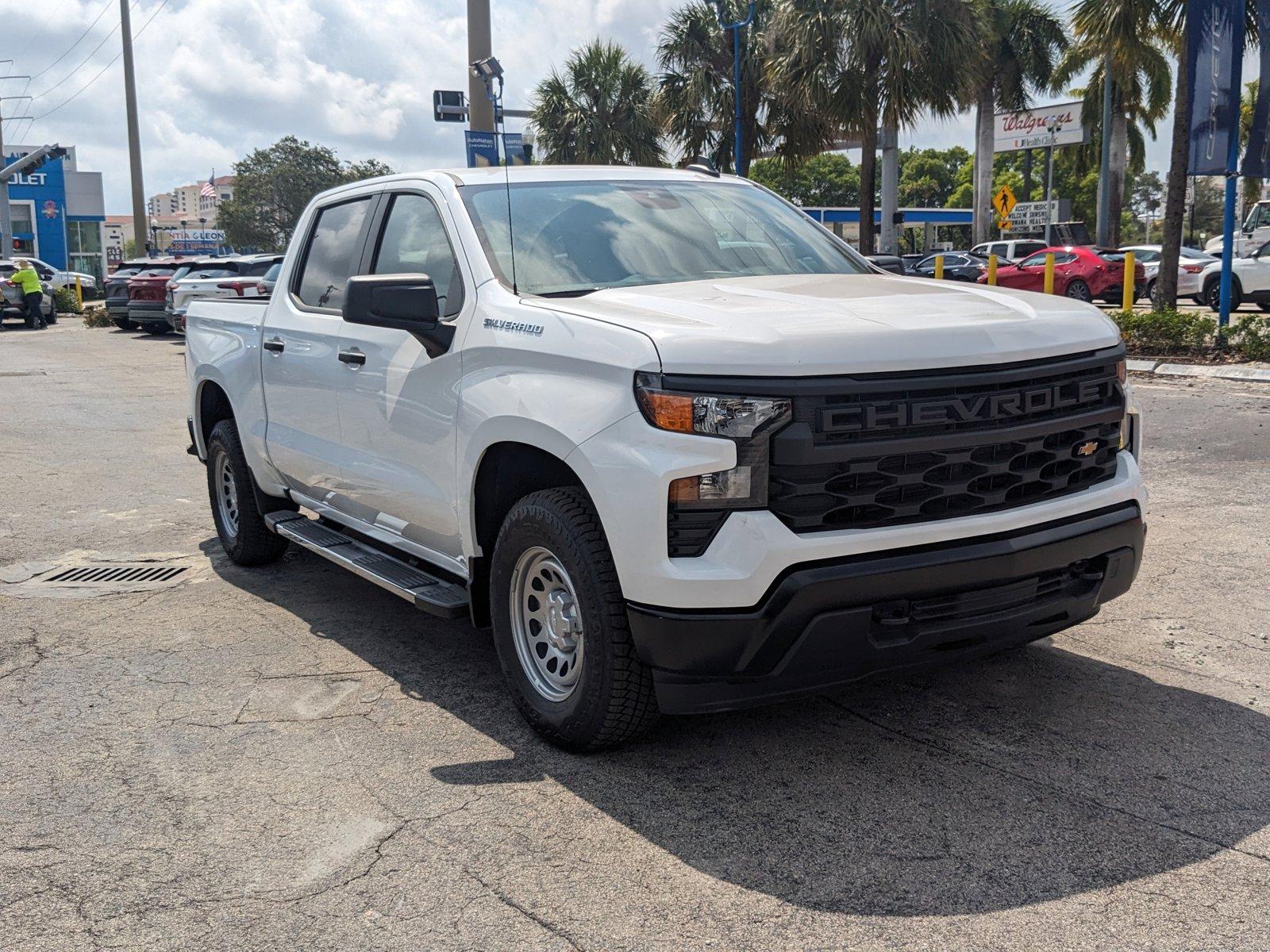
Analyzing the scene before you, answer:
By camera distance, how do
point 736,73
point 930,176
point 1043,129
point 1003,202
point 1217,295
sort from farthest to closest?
point 930,176 → point 1043,129 → point 1003,202 → point 736,73 → point 1217,295

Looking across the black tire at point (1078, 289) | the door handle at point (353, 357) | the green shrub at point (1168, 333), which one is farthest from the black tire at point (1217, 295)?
the door handle at point (353, 357)

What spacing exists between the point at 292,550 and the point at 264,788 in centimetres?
338

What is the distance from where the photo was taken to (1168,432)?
33.2ft

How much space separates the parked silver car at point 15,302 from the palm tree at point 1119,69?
2337cm

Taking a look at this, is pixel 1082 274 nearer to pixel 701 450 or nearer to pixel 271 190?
pixel 701 450

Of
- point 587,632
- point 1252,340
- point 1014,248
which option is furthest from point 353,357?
point 1014,248

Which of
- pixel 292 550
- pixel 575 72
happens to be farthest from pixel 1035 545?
pixel 575 72

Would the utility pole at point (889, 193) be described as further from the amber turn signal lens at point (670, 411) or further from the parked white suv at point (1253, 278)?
the amber turn signal lens at point (670, 411)

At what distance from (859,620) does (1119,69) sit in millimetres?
19103

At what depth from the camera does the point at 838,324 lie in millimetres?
3580

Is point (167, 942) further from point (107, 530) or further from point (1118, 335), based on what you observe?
point (107, 530)

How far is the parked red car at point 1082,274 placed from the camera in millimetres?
26781

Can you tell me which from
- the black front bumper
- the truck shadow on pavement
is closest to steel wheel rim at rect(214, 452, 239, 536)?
the truck shadow on pavement

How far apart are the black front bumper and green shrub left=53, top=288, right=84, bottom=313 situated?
3591 cm
